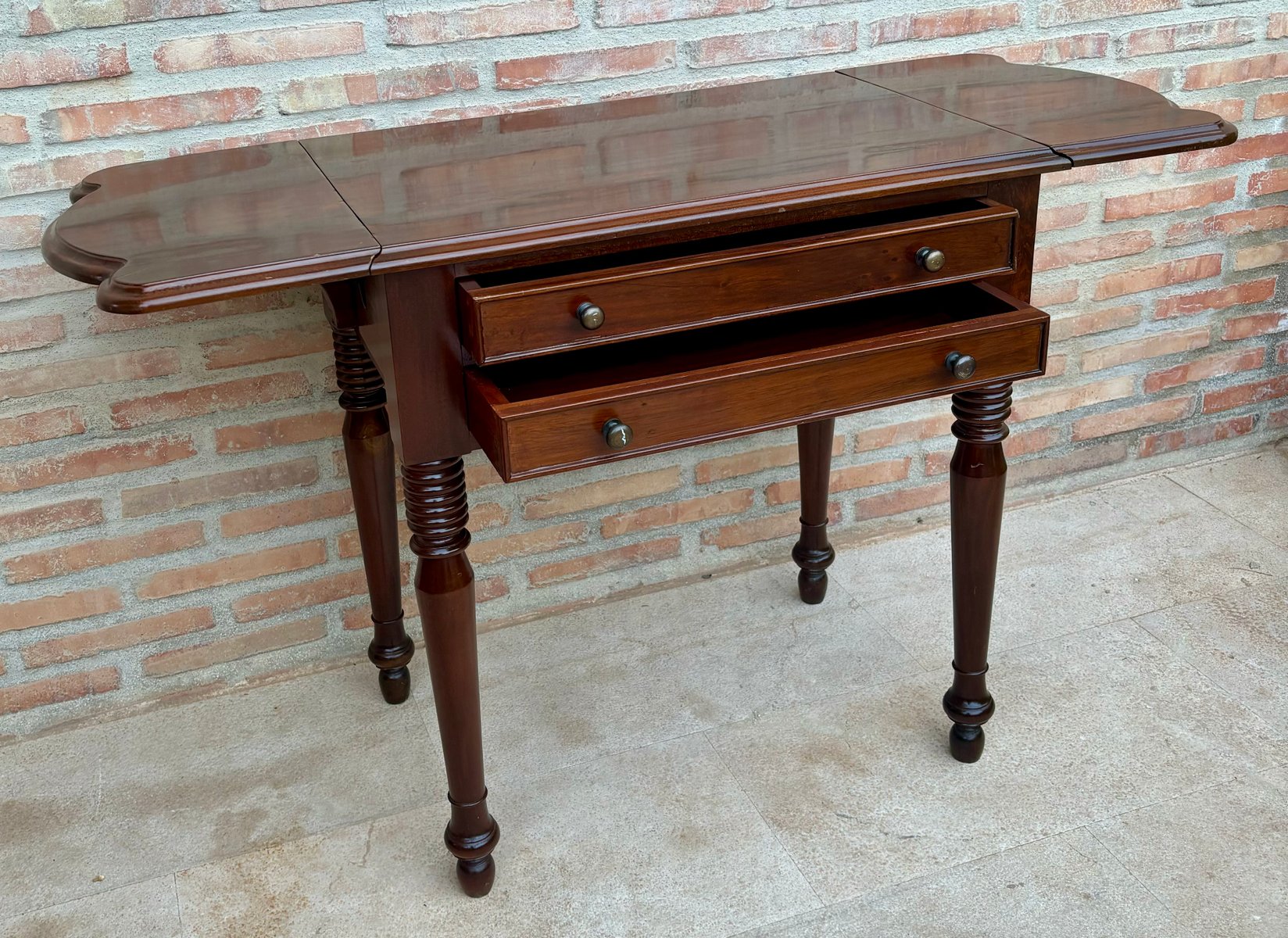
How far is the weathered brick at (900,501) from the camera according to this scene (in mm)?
2295

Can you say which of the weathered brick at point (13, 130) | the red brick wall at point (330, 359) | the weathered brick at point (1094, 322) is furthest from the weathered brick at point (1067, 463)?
the weathered brick at point (13, 130)

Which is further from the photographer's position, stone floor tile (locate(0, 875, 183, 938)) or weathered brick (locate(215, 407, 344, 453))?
weathered brick (locate(215, 407, 344, 453))

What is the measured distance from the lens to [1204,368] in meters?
2.44

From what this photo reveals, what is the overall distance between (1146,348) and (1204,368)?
0.16 meters

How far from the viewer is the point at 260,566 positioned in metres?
1.94

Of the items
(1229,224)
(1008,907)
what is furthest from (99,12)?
(1229,224)

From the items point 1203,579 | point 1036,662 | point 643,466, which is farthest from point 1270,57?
point 643,466

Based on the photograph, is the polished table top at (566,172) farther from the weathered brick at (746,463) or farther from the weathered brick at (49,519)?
the weathered brick at (746,463)

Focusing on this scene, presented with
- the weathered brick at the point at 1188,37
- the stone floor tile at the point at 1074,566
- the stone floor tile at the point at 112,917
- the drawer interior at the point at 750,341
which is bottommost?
the stone floor tile at the point at 112,917

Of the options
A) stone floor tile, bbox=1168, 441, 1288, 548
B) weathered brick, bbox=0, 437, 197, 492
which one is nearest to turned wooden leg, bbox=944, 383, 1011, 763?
stone floor tile, bbox=1168, 441, 1288, 548

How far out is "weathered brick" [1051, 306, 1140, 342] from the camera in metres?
2.28

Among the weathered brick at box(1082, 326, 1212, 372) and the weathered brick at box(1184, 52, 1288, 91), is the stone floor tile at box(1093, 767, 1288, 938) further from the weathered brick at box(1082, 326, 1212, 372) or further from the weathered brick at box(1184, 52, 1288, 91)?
the weathered brick at box(1184, 52, 1288, 91)

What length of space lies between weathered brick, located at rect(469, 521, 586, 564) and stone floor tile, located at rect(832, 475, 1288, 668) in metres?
0.47

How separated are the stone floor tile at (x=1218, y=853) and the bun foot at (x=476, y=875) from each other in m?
0.76
